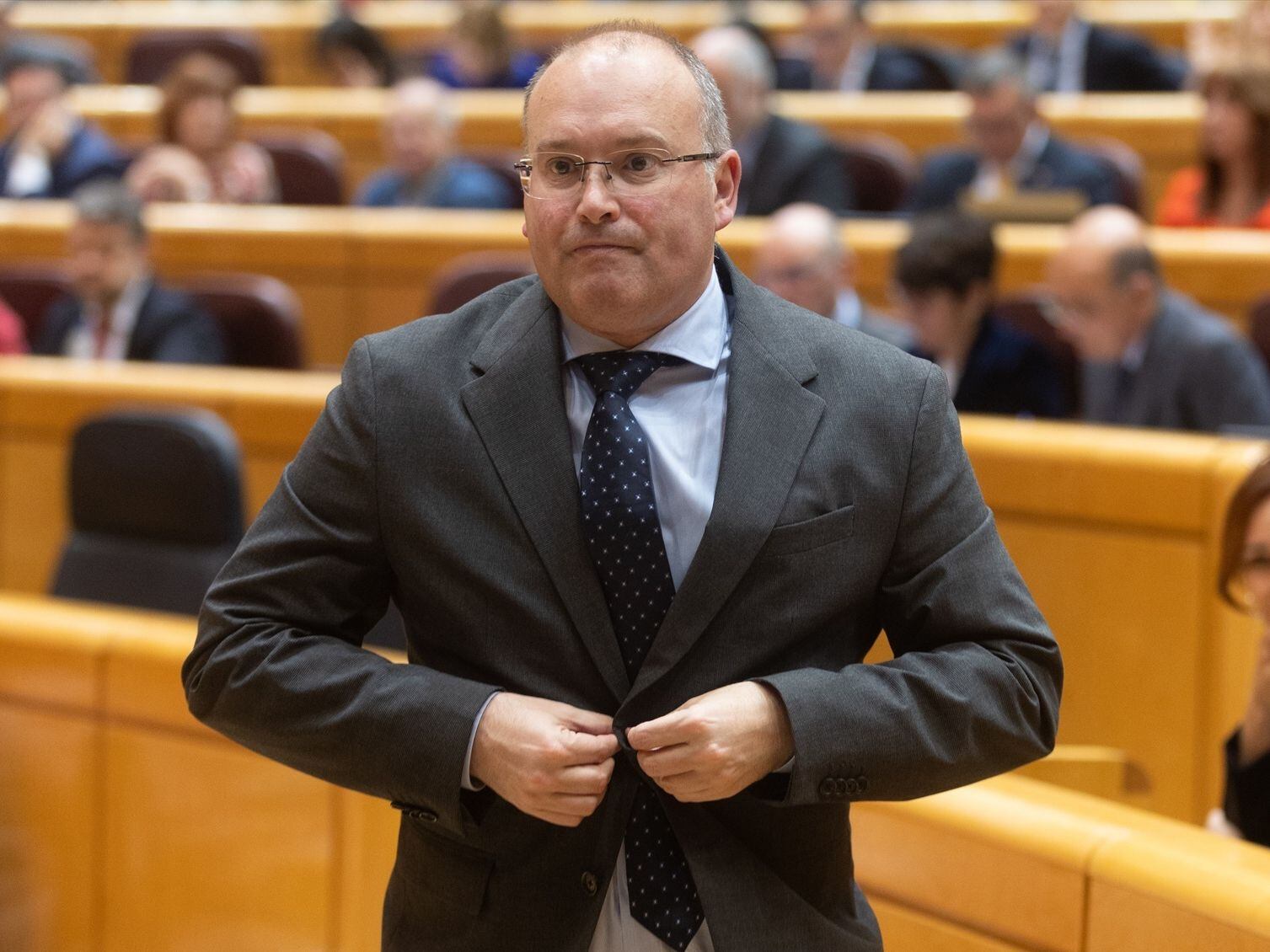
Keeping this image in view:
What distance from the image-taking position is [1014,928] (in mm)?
1423

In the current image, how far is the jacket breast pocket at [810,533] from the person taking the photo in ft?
3.25

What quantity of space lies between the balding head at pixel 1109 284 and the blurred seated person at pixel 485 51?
3.02 metres

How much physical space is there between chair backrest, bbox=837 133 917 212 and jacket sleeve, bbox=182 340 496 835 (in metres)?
3.56

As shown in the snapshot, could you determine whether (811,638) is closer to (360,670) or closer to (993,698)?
(993,698)

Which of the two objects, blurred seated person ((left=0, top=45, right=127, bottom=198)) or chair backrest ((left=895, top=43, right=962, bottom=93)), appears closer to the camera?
blurred seated person ((left=0, top=45, right=127, bottom=198))

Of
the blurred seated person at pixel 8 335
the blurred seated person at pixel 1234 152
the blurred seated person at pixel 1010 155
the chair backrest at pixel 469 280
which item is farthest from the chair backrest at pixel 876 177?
the blurred seated person at pixel 8 335

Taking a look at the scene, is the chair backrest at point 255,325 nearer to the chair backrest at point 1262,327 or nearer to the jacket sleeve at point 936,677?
the chair backrest at point 1262,327

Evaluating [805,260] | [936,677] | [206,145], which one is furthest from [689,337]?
[206,145]

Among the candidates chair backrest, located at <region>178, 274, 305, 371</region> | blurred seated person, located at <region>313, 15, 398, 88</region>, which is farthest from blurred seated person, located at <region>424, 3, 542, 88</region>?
chair backrest, located at <region>178, 274, 305, 371</region>

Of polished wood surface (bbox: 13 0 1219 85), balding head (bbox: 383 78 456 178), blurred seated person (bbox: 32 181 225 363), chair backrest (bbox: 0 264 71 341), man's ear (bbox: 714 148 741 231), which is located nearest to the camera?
man's ear (bbox: 714 148 741 231)

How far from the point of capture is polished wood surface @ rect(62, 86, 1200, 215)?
4.67 metres

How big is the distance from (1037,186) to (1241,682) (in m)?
2.35

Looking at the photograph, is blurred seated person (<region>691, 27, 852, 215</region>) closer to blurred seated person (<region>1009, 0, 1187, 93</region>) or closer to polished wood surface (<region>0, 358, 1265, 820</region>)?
blurred seated person (<region>1009, 0, 1187, 93</region>)

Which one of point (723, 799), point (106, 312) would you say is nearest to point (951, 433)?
point (723, 799)
